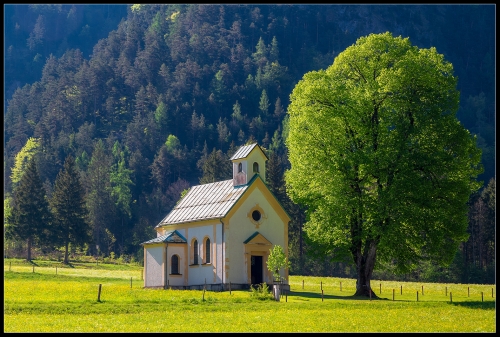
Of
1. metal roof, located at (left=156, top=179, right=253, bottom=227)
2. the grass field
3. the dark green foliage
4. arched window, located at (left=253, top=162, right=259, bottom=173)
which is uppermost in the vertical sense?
the dark green foliage

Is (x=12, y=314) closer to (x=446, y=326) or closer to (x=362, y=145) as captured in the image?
(x=446, y=326)

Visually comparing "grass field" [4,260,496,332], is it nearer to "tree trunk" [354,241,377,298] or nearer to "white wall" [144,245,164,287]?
"tree trunk" [354,241,377,298]

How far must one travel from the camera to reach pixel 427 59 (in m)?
58.1

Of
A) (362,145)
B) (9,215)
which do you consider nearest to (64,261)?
(9,215)

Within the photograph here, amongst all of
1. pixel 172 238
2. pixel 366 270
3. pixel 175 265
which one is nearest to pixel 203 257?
pixel 175 265

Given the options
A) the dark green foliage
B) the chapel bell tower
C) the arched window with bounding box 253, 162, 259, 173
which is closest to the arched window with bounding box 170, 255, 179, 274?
the chapel bell tower

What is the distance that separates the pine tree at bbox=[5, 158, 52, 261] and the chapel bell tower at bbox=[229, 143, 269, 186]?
179 feet

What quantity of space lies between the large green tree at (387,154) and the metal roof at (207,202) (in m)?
7.76

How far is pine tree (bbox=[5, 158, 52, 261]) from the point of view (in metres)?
114

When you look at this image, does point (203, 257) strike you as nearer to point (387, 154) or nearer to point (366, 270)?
point (366, 270)

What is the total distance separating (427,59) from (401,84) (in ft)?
10.2

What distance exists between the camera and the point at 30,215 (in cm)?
11556

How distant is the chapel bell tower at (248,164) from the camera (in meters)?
66.0

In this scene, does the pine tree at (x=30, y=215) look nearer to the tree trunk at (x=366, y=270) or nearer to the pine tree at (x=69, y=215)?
the pine tree at (x=69, y=215)
